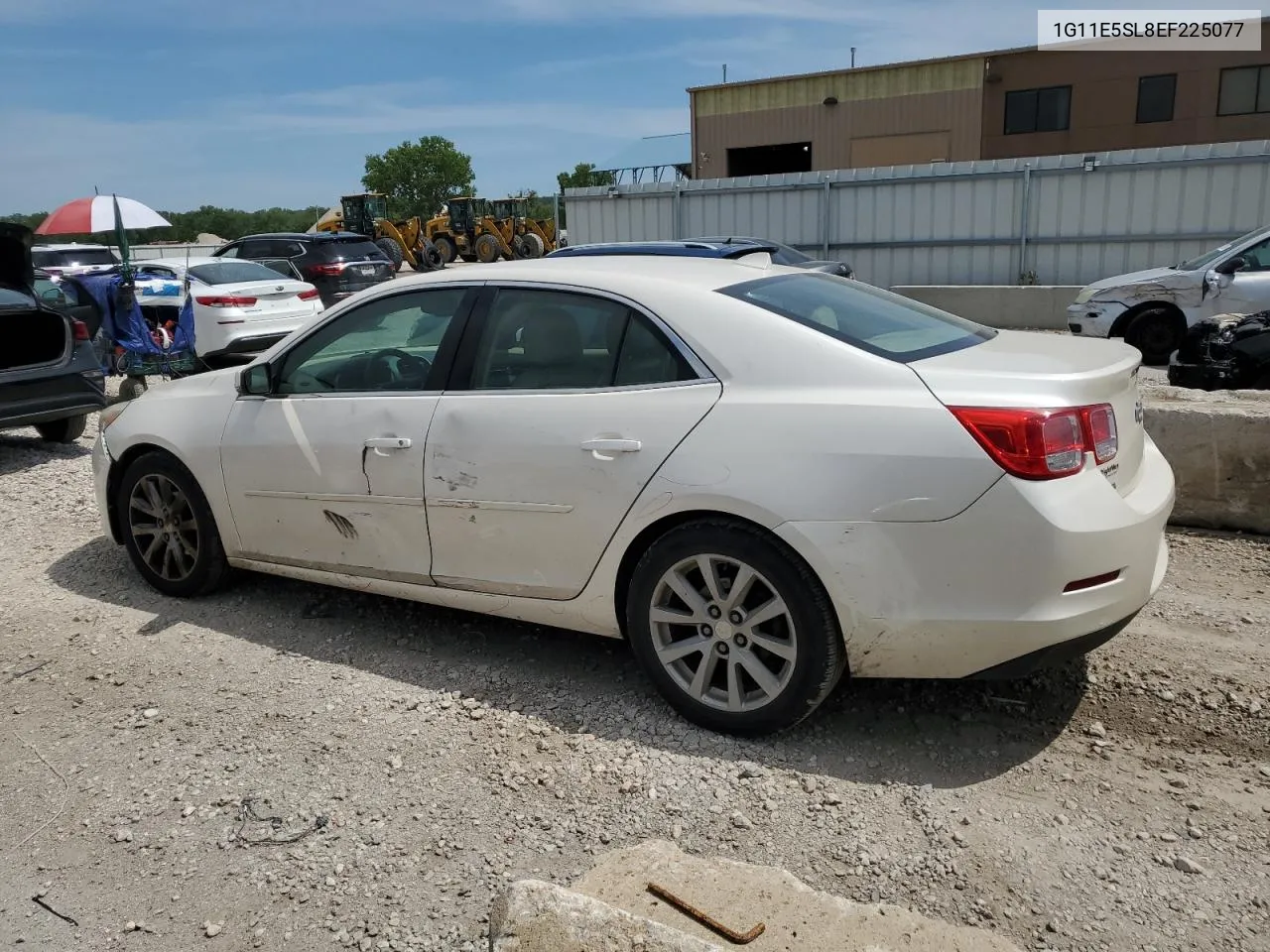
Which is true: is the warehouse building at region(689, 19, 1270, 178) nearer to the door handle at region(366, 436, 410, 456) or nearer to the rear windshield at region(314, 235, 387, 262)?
the rear windshield at region(314, 235, 387, 262)

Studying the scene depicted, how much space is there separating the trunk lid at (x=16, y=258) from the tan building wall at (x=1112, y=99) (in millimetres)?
29748

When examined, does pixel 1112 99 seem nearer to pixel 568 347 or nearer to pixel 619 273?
pixel 619 273

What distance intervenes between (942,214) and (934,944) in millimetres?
17445

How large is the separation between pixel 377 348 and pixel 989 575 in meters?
2.65

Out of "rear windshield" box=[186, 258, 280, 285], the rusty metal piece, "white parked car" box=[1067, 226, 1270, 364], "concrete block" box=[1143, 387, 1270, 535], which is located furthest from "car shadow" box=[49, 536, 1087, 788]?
"rear windshield" box=[186, 258, 280, 285]

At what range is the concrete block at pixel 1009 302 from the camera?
16203mm

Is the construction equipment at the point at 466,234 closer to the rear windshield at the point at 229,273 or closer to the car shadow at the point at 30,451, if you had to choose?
the rear windshield at the point at 229,273

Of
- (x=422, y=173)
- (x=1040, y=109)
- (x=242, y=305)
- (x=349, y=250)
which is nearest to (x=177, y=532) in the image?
(x=242, y=305)

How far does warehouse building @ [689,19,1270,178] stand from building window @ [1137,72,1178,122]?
0.10ft

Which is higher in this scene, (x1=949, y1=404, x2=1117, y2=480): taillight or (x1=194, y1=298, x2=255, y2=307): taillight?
(x1=949, y1=404, x2=1117, y2=480): taillight

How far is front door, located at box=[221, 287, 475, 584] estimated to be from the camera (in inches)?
→ 160

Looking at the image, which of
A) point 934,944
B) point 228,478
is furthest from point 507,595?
point 934,944

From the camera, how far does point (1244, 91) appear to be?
30.2 metres

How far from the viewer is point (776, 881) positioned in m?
2.67
